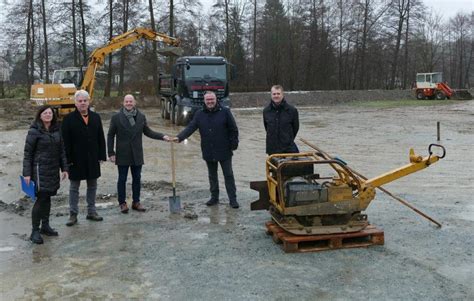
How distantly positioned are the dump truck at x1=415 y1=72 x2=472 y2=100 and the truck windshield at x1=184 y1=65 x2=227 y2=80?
2657cm

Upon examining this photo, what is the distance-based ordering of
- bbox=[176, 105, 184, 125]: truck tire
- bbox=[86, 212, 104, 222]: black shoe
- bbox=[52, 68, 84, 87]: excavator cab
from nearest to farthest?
1. bbox=[86, 212, 104, 222]: black shoe
2. bbox=[176, 105, 184, 125]: truck tire
3. bbox=[52, 68, 84, 87]: excavator cab

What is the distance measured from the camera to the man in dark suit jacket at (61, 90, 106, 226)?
668cm

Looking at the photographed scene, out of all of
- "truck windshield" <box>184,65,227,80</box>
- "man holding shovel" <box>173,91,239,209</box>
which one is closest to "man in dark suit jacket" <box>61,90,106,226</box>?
"man holding shovel" <box>173,91,239,209</box>

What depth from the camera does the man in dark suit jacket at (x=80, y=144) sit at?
6684 mm

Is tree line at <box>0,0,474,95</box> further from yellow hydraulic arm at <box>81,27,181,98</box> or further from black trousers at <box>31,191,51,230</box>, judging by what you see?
black trousers at <box>31,191,51,230</box>

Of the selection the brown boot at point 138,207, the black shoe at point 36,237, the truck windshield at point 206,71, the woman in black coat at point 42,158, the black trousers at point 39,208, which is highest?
the truck windshield at point 206,71

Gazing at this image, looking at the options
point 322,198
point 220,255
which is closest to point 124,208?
point 220,255

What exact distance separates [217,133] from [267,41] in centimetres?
4990

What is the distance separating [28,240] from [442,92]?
40933mm

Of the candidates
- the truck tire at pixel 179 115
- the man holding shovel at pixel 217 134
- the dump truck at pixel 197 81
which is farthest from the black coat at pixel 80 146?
the truck tire at pixel 179 115

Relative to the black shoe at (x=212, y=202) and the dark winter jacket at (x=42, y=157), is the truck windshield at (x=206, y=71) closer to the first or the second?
the black shoe at (x=212, y=202)

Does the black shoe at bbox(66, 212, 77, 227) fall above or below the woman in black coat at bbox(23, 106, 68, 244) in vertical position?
below

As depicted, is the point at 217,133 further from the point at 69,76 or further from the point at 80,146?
the point at 69,76

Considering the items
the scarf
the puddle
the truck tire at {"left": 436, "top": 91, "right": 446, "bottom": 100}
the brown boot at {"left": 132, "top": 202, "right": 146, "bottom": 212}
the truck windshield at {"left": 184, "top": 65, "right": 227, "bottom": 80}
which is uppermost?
the truck windshield at {"left": 184, "top": 65, "right": 227, "bottom": 80}
